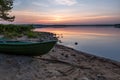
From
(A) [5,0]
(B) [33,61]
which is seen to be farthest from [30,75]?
(A) [5,0]

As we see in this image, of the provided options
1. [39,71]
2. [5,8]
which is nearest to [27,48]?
[39,71]

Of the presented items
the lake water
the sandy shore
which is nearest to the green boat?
the sandy shore

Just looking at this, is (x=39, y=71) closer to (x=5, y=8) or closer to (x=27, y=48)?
(x=27, y=48)

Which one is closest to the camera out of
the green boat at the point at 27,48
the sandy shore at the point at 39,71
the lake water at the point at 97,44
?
the sandy shore at the point at 39,71

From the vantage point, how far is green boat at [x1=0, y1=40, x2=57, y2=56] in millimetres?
9344

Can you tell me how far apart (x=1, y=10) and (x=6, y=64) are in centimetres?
1660

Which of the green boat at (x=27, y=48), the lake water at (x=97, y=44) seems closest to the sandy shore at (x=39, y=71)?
the green boat at (x=27, y=48)

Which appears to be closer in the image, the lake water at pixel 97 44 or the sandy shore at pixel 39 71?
the sandy shore at pixel 39 71

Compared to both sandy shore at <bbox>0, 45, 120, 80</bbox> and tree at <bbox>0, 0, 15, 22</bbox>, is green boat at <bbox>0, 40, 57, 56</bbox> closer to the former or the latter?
sandy shore at <bbox>0, 45, 120, 80</bbox>

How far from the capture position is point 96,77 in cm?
778

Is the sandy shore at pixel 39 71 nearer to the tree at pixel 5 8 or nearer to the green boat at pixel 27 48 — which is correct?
the green boat at pixel 27 48

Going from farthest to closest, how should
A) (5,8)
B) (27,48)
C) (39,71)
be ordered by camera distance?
(5,8)
(27,48)
(39,71)

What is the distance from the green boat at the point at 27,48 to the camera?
30.7 ft

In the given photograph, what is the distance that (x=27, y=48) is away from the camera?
941 cm
